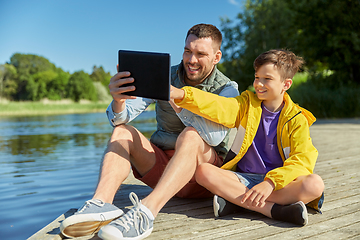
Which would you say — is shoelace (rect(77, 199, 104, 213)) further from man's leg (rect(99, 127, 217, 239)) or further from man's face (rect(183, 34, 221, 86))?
man's face (rect(183, 34, 221, 86))

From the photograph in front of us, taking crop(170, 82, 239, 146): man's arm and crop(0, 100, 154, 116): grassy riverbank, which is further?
crop(0, 100, 154, 116): grassy riverbank

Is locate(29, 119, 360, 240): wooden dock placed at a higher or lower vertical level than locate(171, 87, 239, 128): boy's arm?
lower

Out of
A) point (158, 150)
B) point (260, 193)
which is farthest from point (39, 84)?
point (260, 193)

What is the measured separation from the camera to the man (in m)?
1.85

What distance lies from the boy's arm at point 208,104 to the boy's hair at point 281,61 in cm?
34

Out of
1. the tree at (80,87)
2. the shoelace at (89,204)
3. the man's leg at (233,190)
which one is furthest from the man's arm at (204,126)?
the tree at (80,87)

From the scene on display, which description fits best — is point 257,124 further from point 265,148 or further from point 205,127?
point 205,127

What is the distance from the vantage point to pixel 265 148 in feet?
7.68

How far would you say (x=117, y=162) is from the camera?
2213 millimetres

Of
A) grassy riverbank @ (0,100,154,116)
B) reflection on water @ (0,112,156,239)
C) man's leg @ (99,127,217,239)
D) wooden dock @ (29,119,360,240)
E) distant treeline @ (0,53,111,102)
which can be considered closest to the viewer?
man's leg @ (99,127,217,239)

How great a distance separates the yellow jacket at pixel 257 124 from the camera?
2072 millimetres

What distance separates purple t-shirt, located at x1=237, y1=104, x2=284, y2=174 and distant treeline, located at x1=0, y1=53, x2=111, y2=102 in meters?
50.0

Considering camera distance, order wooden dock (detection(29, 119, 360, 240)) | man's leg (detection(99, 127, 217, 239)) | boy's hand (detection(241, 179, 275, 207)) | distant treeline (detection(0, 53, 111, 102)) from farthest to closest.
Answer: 1. distant treeline (detection(0, 53, 111, 102))
2. boy's hand (detection(241, 179, 275, 207))
3. wooden dock (detection(29, 119, 360, 240))
4. man's leg (detection(99, 127, 217, 239))

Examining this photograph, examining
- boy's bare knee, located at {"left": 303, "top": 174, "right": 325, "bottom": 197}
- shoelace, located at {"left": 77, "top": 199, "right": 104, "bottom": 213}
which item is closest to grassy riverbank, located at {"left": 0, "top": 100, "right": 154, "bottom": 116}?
shoelace, located at {"left": 77, "top": 199, "right": 104, "bottom": 213}
